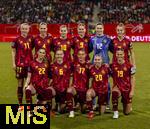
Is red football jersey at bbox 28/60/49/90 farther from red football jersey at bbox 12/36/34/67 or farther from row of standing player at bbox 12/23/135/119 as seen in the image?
red football jersey at bbox 12/36/34/67

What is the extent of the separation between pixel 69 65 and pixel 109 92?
1.12 meters

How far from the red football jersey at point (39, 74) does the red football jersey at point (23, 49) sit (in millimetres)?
837

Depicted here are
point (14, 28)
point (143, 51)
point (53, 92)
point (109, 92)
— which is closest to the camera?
point (53, 92)

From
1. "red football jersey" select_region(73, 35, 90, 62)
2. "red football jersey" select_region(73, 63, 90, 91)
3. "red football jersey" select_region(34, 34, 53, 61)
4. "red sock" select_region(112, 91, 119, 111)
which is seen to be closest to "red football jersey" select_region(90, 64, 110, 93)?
"red football jersey" select_region(73, 63, 90, 91)

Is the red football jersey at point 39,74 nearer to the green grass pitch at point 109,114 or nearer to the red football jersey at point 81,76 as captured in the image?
the red football jersey at point 81,76

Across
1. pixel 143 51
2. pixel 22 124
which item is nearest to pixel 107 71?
pixel 22 124

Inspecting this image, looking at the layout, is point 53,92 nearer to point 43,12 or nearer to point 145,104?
point 145,104

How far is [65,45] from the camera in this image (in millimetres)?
9906

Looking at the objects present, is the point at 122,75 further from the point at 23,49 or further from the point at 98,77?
the point at 23,49

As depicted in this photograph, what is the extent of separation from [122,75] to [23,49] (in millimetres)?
2330

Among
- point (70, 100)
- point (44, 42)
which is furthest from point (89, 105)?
point (44, 42)

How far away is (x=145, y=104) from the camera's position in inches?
422

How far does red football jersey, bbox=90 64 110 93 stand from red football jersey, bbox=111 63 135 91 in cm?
21

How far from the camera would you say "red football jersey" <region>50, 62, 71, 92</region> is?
927 centimetres
